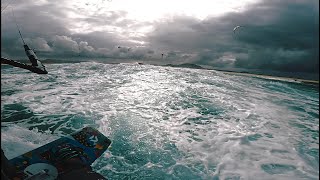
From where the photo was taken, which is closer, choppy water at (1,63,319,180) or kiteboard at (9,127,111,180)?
kiteboard at (9,127,111,180)

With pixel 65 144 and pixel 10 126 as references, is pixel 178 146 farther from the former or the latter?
pixel 10 126

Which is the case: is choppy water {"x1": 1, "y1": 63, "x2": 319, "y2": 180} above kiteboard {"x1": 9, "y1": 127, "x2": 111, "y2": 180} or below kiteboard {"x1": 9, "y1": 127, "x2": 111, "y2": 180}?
below

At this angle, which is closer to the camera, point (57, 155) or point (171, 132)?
point (57, 155)

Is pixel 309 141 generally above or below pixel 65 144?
below

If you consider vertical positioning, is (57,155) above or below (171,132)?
above

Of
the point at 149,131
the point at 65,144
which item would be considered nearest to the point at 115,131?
the point at 149,131

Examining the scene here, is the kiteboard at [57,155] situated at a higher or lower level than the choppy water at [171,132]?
higher

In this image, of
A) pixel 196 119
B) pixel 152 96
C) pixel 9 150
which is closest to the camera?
pixel 9 150

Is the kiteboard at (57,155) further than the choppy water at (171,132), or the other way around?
the choppy water at (171,132)
